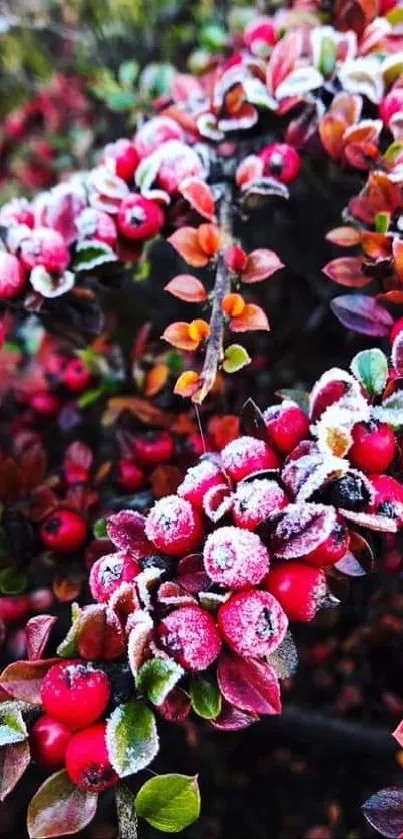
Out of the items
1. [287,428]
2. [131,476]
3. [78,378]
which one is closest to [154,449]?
[131,476]

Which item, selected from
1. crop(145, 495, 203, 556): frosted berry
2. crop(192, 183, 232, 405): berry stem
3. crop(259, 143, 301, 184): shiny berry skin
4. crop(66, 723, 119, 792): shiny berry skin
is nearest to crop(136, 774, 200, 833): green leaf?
crop(66, 723, 119, 792): shiny berry skin

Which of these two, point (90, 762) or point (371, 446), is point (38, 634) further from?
point (371, 446)

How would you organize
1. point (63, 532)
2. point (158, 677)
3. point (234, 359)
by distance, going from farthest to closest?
point (63, 532), point (234, 359), point (158, 677)

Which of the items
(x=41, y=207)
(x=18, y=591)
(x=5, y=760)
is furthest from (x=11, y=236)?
(x=5, y=760)

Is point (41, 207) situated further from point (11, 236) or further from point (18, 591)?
point (18, 591)

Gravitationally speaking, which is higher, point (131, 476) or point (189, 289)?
point (189, 289)

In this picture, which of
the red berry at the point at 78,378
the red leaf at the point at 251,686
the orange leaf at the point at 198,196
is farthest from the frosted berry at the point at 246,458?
the red berry at the point at 78,378

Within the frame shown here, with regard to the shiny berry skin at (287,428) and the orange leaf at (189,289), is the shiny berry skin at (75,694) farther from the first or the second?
the orange leaf at (189,289)

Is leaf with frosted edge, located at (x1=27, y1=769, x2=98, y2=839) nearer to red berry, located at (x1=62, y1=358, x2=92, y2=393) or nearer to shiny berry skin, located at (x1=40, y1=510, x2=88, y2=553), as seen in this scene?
shiny berry skin, located at (x1=40, y1=510, x2=88, y2=553)
